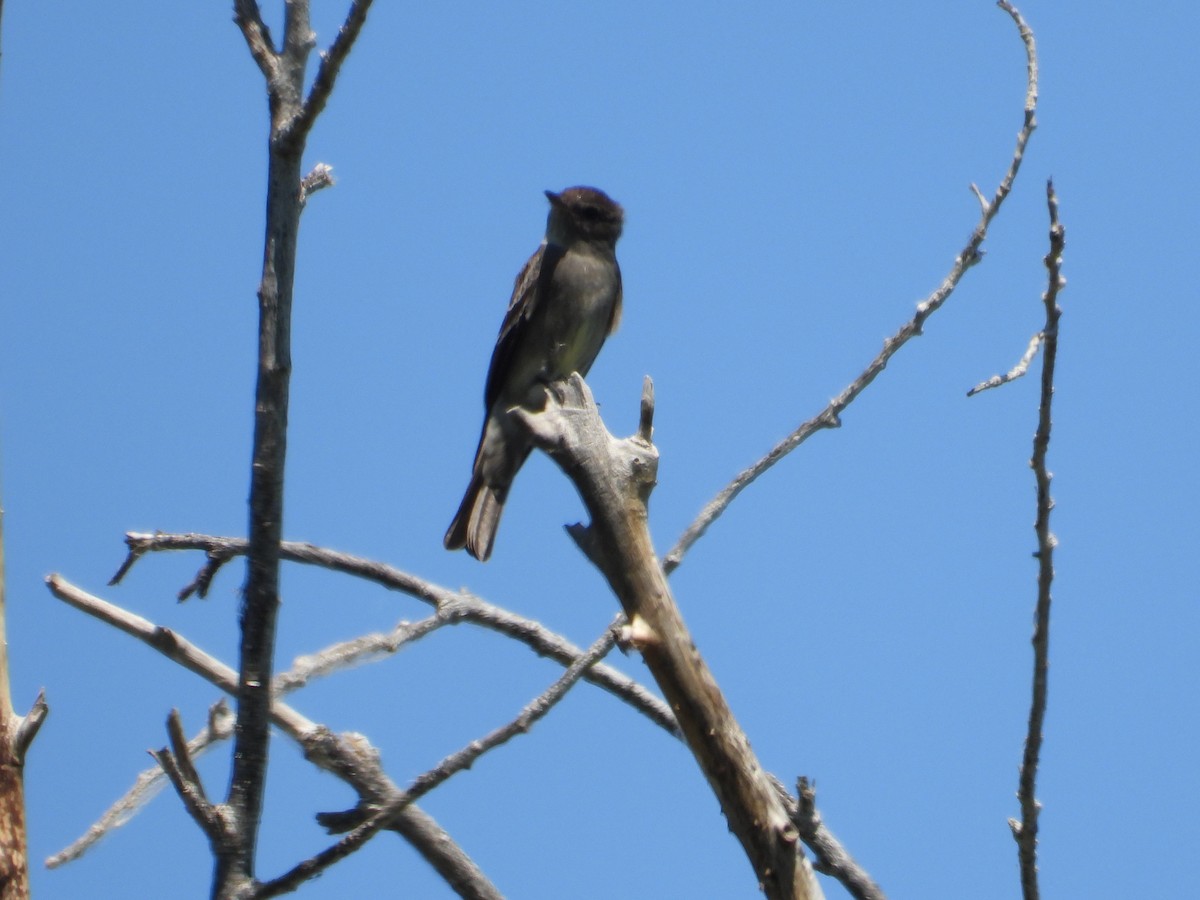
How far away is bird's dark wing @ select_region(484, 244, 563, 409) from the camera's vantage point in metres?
8.29

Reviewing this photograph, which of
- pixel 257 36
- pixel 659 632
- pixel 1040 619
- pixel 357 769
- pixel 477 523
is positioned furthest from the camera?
pixel 477 523

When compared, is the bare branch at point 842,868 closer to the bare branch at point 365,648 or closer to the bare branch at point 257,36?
the bare branch at point 365,648

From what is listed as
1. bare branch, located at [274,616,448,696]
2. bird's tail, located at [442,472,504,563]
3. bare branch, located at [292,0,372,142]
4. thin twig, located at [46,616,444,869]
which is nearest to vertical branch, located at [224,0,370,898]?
bare branch, located at [292,0,372,142]

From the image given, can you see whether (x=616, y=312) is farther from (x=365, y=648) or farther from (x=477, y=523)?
(x=365, y=648)

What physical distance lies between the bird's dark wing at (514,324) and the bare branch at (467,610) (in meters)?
3.84

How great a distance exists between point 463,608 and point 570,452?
1201mm

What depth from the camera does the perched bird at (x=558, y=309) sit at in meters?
Result: 8.26

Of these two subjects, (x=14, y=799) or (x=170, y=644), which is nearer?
(x=14, y=799)

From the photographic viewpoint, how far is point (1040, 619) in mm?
2420

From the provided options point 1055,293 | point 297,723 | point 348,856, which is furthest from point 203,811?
point 1055,293

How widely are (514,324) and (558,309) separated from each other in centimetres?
27

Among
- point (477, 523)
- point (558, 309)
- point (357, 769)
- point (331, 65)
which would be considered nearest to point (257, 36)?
point (331, 65)

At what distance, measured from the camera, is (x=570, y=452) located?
128 inches

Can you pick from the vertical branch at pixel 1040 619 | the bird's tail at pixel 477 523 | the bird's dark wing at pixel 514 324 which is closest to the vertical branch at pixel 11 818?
the vertical branch at pixel 1040 619
